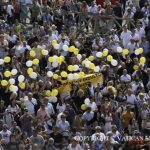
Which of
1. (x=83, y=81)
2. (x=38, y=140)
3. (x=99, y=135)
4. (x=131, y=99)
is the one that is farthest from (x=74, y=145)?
(x=83, y=81)

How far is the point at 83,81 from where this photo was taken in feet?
117

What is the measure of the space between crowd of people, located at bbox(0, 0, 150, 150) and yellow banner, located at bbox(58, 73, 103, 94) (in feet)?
0.23

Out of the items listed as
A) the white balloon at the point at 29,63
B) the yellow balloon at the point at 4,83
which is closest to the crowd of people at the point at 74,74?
the yellow balloon at the point at 4,83

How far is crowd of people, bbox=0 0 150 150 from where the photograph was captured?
109ft

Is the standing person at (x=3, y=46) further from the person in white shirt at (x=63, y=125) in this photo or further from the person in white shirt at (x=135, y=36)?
the person in white shirt at (x=135, y=36)

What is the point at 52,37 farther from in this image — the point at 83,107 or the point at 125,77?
the point at 83,107

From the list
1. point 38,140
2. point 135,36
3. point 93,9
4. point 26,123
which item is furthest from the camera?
point 93,9

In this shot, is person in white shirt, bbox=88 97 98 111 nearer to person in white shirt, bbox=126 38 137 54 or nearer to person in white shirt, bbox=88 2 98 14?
person in white shirt, bbox=126 38 137 54

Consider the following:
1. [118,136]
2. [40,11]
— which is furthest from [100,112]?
[40,11]

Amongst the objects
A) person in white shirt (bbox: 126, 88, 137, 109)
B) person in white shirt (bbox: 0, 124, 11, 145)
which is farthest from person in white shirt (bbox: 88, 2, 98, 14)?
person in white shirt (bbox: 0, 124, 11, 145)

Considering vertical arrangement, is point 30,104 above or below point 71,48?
below

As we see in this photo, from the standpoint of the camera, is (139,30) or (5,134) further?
(139,30)

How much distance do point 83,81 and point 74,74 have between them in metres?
0.37

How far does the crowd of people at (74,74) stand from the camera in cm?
3328
